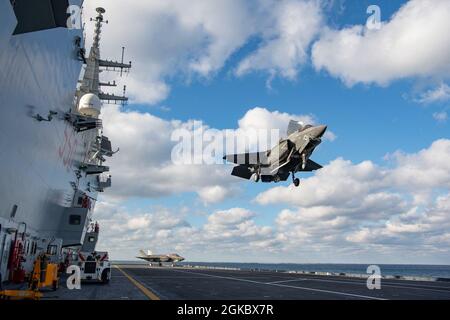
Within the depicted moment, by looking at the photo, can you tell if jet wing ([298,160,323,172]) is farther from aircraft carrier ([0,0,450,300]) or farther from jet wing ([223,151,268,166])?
aircraft carrier ([0,0,450,300])

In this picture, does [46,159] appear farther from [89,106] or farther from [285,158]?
[285,158]

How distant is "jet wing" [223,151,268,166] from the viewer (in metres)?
33.4

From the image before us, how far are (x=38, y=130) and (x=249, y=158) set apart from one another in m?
18.9

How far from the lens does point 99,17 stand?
4916 cm

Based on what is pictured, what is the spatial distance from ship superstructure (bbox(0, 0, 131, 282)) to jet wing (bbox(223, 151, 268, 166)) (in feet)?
39.6

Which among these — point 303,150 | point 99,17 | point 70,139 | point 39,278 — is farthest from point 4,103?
point 99,17

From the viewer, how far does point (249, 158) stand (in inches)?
1344

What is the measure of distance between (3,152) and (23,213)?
549 cm

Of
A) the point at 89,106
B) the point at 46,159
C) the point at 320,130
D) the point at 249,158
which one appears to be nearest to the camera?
the point at 46,159

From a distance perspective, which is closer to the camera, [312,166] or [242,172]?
[242,172]

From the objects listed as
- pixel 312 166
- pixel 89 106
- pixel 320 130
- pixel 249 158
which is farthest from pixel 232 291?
pixel 312 166

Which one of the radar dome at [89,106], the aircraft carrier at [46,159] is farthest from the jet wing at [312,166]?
the radar dome at [89,106]

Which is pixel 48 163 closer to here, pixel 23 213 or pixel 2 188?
pixel 23 213

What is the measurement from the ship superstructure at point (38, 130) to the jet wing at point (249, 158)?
12065mm
